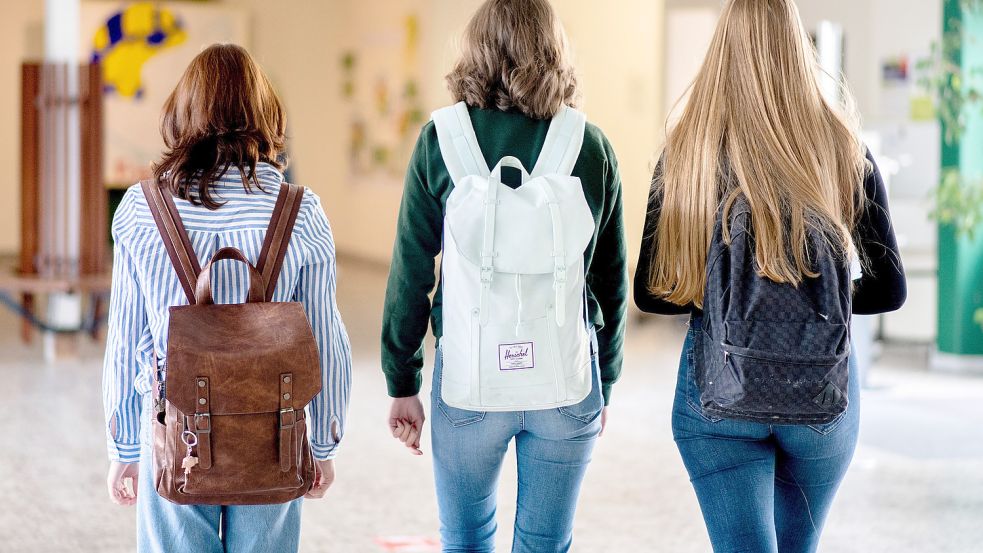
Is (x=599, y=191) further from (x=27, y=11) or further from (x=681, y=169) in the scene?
(x=27, y=11)

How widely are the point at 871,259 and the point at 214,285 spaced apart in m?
1.14

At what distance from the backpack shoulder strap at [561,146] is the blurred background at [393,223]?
0.19 meters

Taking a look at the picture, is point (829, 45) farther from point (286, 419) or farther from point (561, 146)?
point (286, 419)

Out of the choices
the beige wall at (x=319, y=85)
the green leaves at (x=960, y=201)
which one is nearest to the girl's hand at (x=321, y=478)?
the green leaves at (x=960, y=201)

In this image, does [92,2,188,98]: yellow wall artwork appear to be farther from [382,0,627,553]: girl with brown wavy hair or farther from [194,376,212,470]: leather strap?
[194,376,212,470]: leather strap

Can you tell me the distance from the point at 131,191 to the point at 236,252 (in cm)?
25

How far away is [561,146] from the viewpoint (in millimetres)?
2076

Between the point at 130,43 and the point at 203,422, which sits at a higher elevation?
the point at 130,43

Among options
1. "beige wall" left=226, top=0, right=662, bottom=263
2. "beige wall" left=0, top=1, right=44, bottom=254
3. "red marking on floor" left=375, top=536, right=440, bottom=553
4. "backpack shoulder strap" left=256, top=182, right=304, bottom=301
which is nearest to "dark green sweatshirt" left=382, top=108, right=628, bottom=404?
"backpack shoulder strap" left=256, top=182, right=304, bottom=301

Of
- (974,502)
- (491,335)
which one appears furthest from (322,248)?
(974,502)

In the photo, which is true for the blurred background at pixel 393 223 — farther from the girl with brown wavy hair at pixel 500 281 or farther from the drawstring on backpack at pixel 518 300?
the drawstring on backpack at pixel 518 300

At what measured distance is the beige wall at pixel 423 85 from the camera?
10320 millimetres

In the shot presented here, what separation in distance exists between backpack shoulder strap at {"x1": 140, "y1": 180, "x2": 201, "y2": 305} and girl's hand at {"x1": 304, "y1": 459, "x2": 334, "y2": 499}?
14.8 inches

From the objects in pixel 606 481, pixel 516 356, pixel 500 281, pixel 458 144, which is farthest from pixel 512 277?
pixel 606 481
